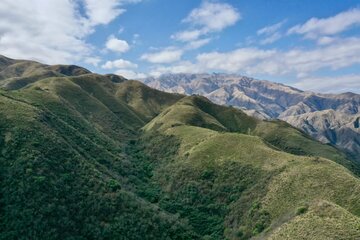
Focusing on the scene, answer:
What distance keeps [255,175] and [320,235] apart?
30.2 meters

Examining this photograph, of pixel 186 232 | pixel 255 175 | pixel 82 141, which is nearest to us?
pixel 186 232

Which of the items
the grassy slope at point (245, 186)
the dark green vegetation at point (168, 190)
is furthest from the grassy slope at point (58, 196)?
the grassy slope at point (245, 186)

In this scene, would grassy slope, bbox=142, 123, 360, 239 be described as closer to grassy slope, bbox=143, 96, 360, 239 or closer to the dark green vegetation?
grassy slope, bbox=143, 96, 360, 239

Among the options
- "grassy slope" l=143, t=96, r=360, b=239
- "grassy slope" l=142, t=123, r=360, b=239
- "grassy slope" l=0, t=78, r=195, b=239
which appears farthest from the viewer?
"grassy slope" l=143, t=96, r=360, b=239

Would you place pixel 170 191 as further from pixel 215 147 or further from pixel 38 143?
pixel 38 143

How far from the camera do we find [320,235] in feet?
139

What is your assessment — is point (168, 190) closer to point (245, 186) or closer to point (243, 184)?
point (243, 184)

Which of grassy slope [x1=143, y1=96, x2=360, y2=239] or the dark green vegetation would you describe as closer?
the dark green vegetation

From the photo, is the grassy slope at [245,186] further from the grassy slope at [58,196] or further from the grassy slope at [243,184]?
the grassy slope at [58,196]

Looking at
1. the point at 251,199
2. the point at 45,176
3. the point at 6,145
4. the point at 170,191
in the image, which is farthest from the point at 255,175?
the point at 6,145

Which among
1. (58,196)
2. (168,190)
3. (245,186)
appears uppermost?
(58,196)

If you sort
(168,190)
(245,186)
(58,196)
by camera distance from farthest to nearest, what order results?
(168,190) → (245,186) → (58,196)

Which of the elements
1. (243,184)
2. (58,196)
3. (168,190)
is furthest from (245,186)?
(58,196)

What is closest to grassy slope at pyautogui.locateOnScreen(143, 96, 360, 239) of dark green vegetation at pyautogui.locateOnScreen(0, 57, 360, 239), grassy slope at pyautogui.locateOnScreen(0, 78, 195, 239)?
→ dark green vegetation at pyautogui.locateOnScreen(0, 57, 360, 239)
